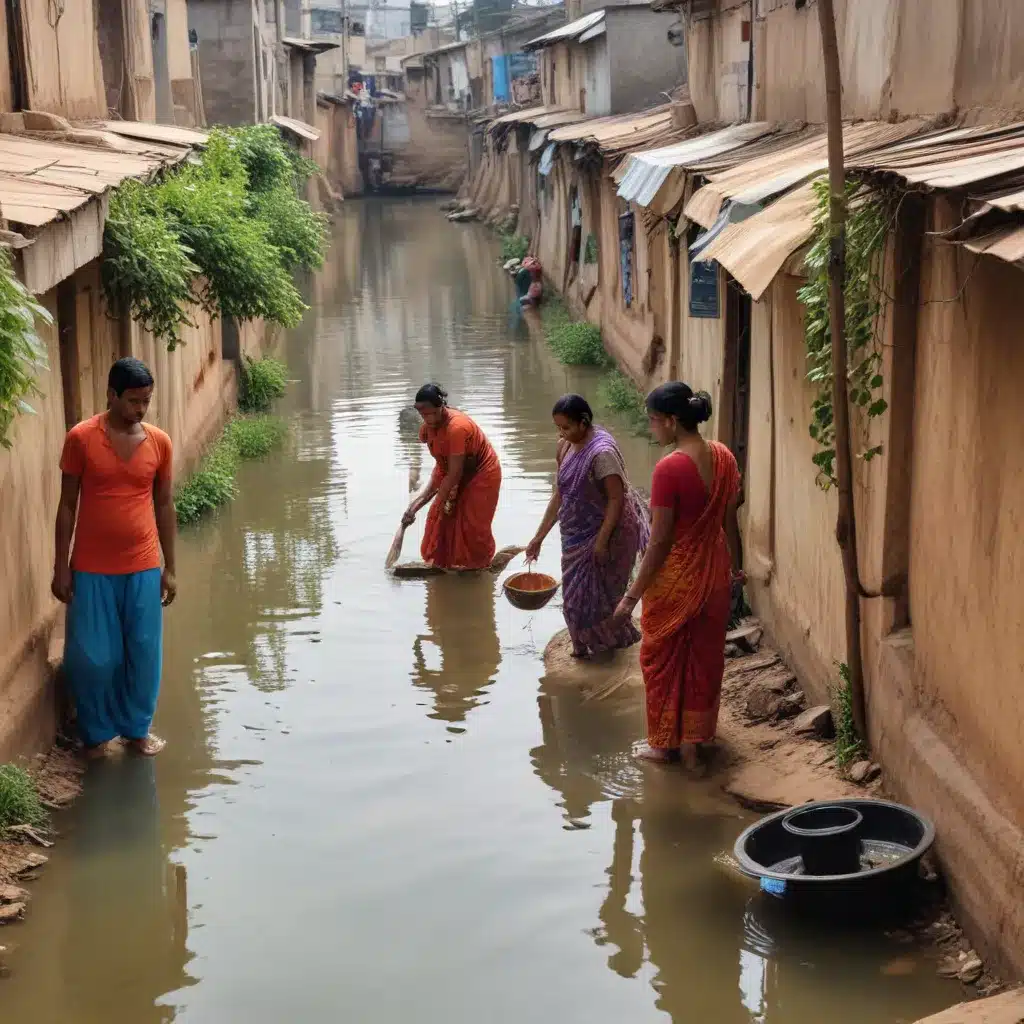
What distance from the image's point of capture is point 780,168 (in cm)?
839

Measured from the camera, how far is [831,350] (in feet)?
19.5

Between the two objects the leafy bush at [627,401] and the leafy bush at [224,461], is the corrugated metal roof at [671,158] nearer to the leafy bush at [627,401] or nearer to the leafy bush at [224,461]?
the leafy bush at [627,401]

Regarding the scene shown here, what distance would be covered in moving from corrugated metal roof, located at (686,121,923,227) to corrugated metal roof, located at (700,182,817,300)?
156mm

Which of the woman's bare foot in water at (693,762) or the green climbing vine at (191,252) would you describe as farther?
the green climbing vine at (191,252)

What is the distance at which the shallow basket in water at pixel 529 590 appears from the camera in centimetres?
870

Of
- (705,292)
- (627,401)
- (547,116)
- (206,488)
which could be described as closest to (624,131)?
(627,401)

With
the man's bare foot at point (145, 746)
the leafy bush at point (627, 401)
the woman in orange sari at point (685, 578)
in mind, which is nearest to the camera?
the woman in orange sari at point (685, 578)

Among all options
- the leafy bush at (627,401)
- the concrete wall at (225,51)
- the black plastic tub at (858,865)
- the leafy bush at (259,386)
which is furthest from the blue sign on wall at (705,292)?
the concrete wall at (225,51)

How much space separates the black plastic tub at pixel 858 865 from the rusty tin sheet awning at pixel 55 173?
12.4ft

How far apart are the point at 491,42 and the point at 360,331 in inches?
1095

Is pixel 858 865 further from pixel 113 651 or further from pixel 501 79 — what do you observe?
pixel 501 79

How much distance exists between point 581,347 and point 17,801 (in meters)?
13.4

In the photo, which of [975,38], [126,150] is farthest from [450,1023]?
[126,150]

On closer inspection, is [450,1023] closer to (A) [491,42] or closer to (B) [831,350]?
(B) [831,350]
